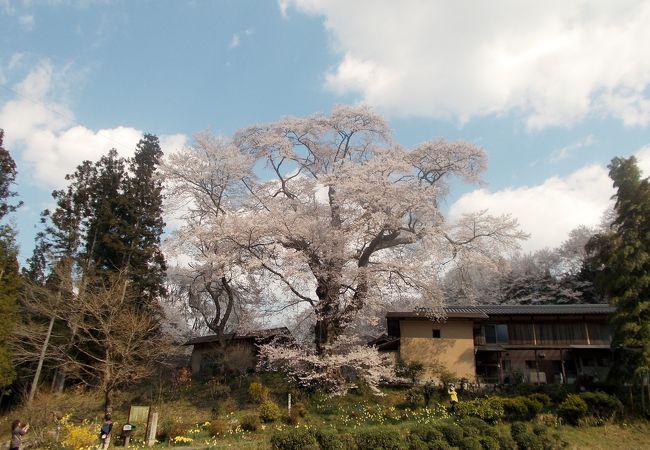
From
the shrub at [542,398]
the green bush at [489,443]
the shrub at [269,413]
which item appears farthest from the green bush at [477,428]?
the shrub at [269,413]

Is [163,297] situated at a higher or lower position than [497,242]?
lower

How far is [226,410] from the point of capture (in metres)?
17.6

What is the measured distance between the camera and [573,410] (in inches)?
597

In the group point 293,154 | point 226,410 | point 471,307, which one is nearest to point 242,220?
point 293,154

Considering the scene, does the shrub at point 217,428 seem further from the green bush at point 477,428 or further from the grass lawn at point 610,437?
the grass lawn at point 610,437

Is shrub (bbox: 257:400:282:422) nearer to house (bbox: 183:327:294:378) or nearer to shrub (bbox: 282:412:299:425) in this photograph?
shrub (bbox: 282:412:299:425)

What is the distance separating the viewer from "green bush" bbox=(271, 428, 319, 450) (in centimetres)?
1184

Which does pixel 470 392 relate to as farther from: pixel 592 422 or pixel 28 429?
pixel 28 429

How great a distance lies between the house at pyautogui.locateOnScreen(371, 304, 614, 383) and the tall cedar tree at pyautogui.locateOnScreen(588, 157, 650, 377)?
6466mm

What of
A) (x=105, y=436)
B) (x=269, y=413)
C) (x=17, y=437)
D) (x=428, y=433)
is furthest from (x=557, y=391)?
(x=17, y=437)

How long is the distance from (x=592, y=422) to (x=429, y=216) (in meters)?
9.51

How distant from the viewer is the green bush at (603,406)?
50.3 feet

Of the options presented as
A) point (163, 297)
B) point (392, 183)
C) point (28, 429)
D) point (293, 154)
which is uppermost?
point (293, 154)

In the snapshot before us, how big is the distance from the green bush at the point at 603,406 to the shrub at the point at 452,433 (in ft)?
17.8
